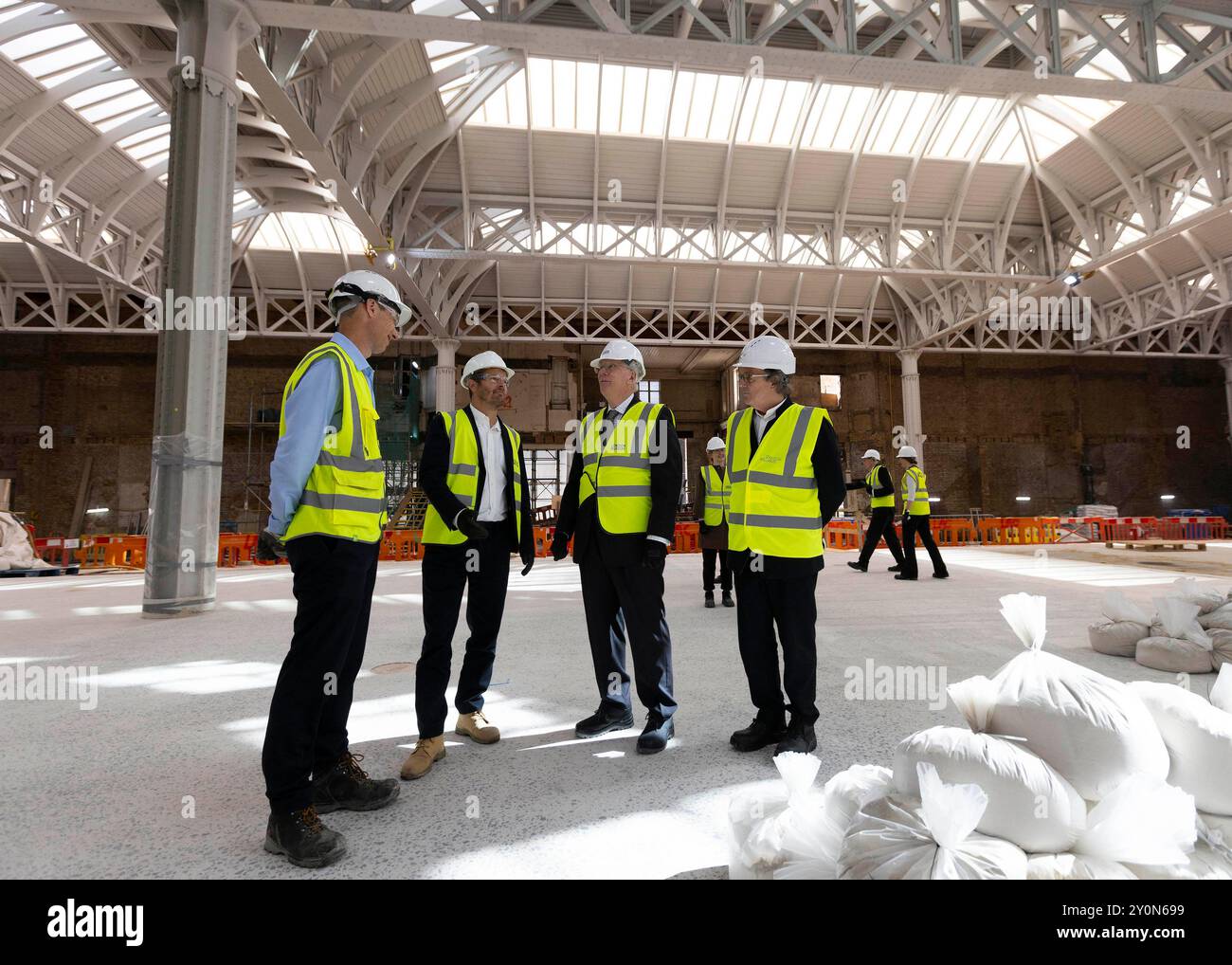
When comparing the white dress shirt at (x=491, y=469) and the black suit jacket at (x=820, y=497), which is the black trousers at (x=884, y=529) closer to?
the black suit jacket at (x=820, y=497)

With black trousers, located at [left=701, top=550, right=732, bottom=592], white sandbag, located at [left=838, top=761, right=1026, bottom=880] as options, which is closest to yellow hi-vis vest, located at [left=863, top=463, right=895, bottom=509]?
black trousers, located at [left=701, top=550, right=732, bottom=592]

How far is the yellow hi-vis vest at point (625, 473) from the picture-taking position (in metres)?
3.45

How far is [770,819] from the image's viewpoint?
73.5 inches

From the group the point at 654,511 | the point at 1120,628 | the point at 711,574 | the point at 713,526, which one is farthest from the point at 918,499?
the point at 654,511

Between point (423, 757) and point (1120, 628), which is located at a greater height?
point (1120, 628)

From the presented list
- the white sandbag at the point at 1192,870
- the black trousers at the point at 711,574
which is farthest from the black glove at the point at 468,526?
the black trousers at the point at 711,574

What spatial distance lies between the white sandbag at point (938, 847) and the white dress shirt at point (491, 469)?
2.36 meters

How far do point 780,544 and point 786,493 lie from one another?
0.27 meters

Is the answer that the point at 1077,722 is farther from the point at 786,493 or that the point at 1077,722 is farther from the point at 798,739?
the point at 786,493

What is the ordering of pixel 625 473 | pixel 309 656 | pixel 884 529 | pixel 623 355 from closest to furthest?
pixel 309 656
pixel 625 473
pixel 623 355
pixel 884 529

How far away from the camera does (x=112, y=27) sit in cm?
1147

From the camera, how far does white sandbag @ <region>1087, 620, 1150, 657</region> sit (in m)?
4.88
